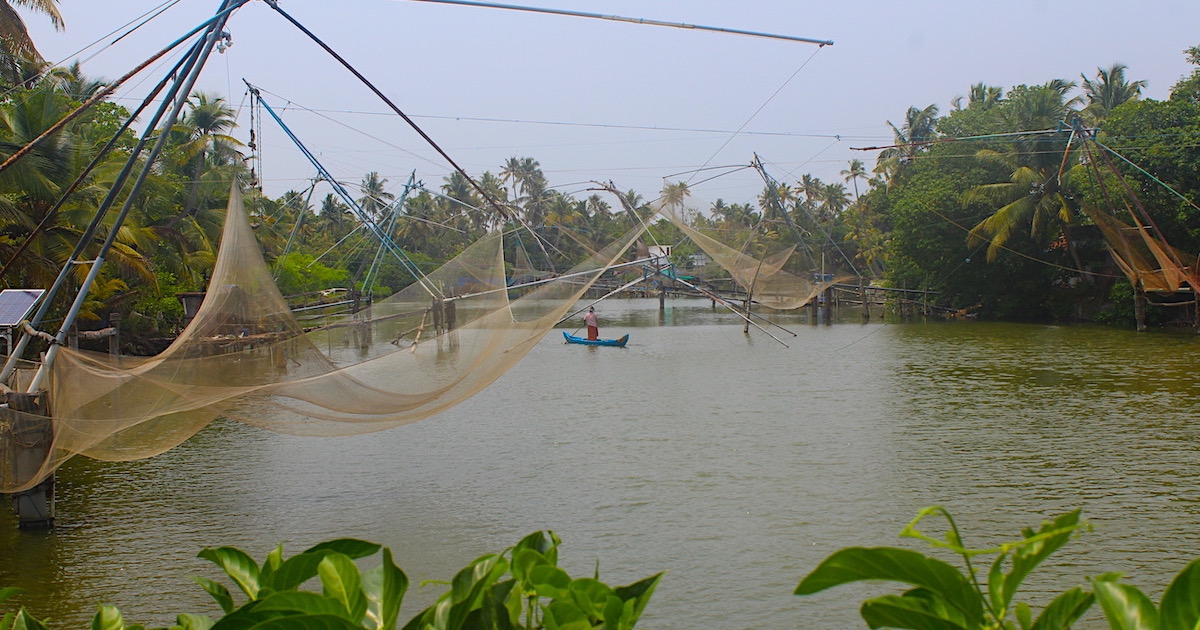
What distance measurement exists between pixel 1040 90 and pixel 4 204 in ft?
69.4

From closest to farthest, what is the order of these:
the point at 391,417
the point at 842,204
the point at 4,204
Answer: the point at 391,417, the point at 4,204, the point at 842,204

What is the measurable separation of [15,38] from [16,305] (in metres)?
5.88

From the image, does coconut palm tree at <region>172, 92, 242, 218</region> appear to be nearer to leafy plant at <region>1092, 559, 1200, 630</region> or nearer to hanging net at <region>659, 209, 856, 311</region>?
hanging net at <region>659, 209, 856, 311</region>

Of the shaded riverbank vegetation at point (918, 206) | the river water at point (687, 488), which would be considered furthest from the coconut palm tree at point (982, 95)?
the river water at point (687, 488)

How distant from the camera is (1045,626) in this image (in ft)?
3.70

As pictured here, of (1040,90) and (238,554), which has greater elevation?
(1040,90)

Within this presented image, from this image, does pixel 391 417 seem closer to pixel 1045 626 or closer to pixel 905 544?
pixel 905 544

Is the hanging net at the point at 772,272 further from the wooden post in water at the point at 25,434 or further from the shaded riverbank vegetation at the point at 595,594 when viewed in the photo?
the shaded riverbank vegetation at the point at 595,594

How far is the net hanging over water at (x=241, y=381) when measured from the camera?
18.9 ft

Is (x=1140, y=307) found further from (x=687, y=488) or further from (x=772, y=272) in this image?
(x=687, y=488)

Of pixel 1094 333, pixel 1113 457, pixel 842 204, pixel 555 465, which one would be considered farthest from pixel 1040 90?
pixel 842 204

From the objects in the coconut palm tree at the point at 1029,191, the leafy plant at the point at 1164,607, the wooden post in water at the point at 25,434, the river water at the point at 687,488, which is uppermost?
the coconut palm tree at the point at 1029,191

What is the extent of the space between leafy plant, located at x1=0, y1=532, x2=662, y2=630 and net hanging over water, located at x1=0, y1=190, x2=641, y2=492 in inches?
188

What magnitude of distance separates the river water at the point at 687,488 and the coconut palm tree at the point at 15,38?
4695mm
